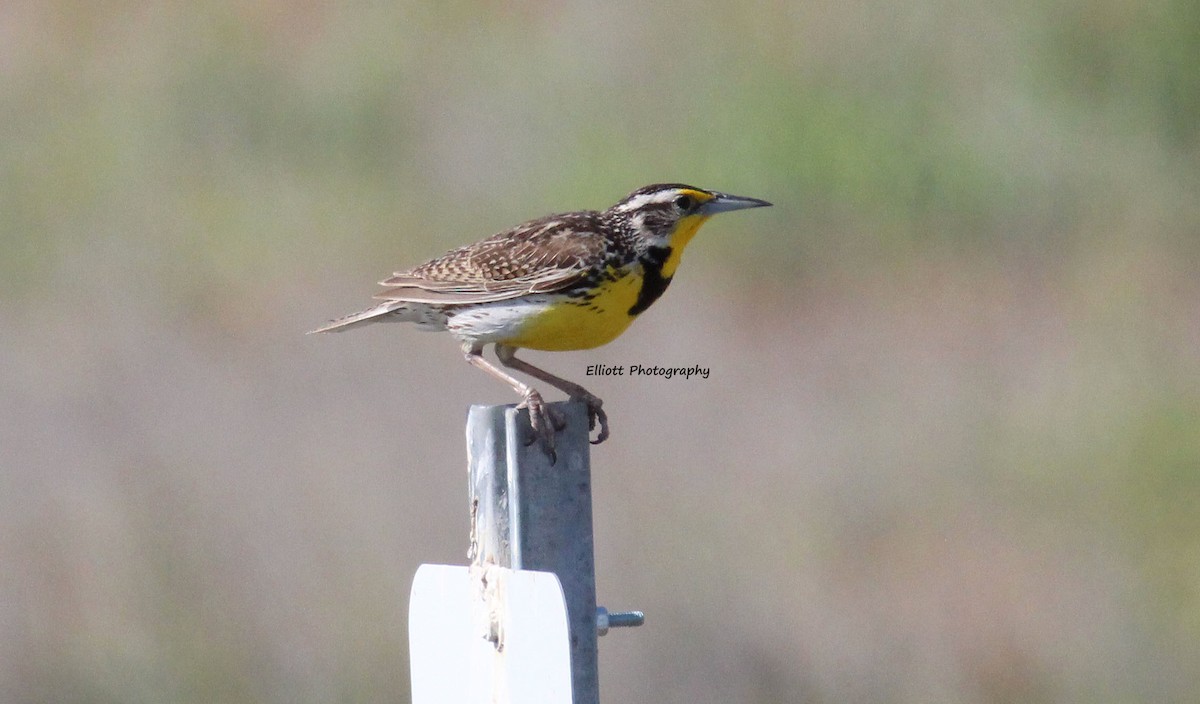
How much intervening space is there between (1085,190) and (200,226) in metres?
4.95

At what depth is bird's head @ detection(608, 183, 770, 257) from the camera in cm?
450

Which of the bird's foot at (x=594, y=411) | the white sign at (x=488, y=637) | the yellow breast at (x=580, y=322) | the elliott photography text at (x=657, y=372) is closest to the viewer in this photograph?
the white sign at (x=488, y=637)

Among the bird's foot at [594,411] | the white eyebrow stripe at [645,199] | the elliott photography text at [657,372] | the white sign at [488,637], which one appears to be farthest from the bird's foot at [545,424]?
the elliott photography text at [657,372]

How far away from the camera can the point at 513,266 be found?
14.5 ft

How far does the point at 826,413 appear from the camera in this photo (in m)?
8.26

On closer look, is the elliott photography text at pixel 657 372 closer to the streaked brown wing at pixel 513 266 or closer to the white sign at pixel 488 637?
the streaked brown wing at pixel 513 266

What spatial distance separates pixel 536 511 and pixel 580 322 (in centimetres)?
121

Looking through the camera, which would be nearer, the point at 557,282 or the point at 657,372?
the point at 557,282

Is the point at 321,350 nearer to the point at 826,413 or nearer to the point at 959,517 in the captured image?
the point at 826,413

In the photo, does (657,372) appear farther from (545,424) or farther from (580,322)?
(545,424)

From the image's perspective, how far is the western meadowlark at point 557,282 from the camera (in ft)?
14.0

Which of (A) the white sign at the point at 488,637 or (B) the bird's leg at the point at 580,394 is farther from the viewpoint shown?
(B) the bird's leg at the point at 580,394

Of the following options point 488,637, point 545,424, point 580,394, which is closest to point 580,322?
point 580,394

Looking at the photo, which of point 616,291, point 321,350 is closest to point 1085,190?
point 321,350
